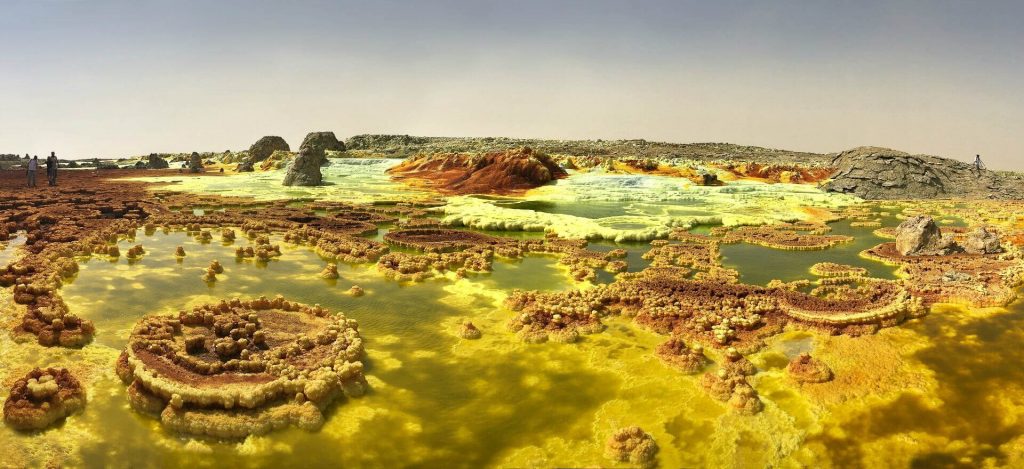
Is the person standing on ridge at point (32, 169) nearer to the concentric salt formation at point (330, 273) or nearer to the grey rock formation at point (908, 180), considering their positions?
the concentric salt formation at point (330, 273)

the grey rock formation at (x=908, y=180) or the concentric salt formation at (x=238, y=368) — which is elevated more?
the grey rock formation at (x=908, y=180)

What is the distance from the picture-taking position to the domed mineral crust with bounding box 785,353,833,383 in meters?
10.0

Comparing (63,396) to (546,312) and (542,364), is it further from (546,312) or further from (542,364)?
(546,312)

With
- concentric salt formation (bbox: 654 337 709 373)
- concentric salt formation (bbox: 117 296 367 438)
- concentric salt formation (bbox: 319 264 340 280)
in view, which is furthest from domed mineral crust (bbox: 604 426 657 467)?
concentric salt formation (bbox: 319 264 340 280)

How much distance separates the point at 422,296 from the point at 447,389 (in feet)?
18.3

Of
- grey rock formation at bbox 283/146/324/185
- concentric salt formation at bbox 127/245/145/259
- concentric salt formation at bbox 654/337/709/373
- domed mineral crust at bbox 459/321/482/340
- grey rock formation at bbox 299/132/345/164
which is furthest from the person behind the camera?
grey rock formation at bbox 299/132/345/164

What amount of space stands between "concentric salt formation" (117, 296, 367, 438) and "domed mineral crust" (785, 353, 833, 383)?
756cm

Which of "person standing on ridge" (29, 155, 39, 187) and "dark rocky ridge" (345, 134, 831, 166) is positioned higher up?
"dark rocky ridge" (345, 134, 831, 166)

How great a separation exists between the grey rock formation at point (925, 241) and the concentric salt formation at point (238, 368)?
19530 millimetres

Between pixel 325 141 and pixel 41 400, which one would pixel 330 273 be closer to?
pixel 41 400

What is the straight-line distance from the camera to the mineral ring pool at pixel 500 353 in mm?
8102

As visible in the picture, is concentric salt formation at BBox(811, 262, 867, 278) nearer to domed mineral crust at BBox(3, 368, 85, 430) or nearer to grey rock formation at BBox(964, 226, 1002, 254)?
grey rock formation at BBox(964, 226, 1002, 254)

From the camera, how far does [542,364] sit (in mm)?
10852

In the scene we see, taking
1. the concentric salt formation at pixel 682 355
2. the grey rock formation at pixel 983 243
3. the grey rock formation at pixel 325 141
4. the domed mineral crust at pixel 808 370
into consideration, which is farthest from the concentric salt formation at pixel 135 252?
the grey rock formation at pixel 325 141
